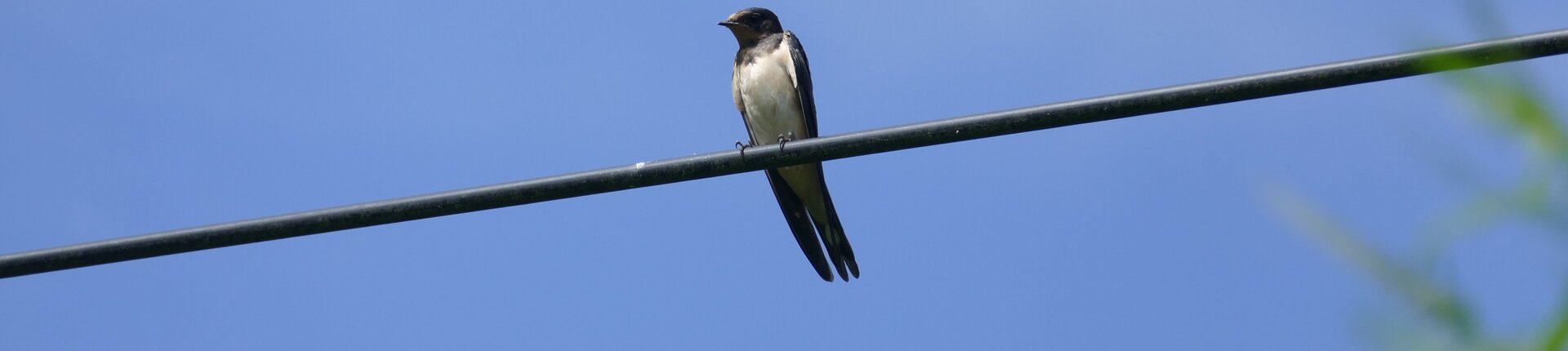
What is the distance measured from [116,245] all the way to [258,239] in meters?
0.46

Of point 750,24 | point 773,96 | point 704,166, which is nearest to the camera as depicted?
point 704,166

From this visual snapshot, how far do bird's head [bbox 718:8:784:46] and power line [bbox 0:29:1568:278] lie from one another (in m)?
5.48

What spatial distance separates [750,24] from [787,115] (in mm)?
985

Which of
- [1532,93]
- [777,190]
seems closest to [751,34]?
[777,190]

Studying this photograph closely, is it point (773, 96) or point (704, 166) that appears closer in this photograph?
point (704, 166)

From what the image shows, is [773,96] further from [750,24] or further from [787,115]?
[750,24]

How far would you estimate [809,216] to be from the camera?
942 cm

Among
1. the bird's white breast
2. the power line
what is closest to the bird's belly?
the bird's white breast

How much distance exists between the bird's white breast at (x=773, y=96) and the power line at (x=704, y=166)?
15.7ft

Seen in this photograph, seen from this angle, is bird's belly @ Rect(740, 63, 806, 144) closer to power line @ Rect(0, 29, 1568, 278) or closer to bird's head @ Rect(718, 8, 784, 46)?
bird's head @ Rect(718, 8, 784, 46)

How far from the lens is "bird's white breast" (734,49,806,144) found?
979 centimetres

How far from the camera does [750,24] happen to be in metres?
10.4

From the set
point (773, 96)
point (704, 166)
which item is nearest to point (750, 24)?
point (773, 96)

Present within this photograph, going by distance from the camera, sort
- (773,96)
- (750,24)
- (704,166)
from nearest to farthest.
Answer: (704,166), (773,96), (750,24)
